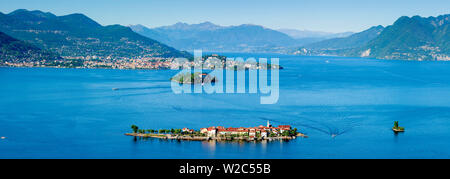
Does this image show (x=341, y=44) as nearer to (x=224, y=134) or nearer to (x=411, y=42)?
(x=411, y=42)

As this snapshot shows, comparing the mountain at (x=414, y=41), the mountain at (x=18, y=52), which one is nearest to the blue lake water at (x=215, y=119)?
the mountain at (x=18, y=52)

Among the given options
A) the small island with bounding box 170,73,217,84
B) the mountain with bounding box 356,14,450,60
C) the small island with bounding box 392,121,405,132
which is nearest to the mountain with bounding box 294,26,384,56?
the mountain with bounding box 356,14,450,60

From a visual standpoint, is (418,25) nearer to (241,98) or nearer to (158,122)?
(241,98)

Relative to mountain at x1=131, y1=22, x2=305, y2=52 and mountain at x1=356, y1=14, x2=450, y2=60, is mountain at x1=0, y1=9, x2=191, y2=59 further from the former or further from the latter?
mountain at x1=131, y1=22, x2=305, y2=52

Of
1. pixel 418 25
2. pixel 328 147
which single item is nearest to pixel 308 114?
pixel 328 147

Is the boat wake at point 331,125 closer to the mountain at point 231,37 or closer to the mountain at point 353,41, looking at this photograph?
the mountain at point 353,41

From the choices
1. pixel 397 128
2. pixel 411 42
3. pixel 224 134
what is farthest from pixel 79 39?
pixel 397 128
